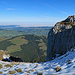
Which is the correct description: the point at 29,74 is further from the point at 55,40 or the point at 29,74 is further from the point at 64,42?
the point at 55,40

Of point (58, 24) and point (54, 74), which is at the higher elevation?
point (58, 24)

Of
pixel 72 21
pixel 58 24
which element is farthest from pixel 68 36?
pixel 72 21

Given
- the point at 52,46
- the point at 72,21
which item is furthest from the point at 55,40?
the point at 72,21

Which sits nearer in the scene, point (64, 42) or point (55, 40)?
point (64, 42)

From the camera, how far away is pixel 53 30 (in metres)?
57.7

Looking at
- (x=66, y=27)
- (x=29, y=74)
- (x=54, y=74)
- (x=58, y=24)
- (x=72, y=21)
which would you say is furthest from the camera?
(x=72, y=21)

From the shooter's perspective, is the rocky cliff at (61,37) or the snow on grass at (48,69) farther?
the rocky cliff at (61,37)

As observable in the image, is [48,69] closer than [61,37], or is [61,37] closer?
[48,69]

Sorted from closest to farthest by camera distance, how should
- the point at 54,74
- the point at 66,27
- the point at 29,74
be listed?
the point at 54,74, the point at 29,74, the point at 66,27

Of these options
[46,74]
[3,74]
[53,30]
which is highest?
[53,30]

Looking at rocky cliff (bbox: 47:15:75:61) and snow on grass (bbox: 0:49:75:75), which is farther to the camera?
rocky cliff (bbox: 47:15:75:61)

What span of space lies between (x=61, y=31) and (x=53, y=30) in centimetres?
576

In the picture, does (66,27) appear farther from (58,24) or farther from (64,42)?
(64,42)

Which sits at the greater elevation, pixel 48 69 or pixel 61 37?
pixel 61 37
